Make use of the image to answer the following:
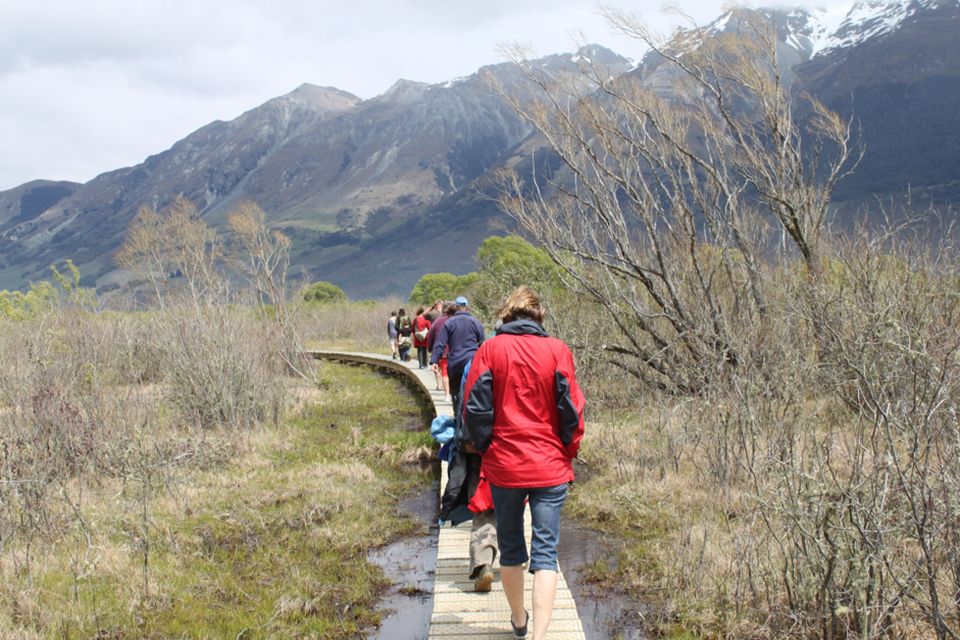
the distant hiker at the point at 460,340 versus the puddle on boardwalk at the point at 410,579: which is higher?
the distant hiker at the point at 460,340

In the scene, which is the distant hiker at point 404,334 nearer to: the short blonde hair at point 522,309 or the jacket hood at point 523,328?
the short blonde hair at point 522,309

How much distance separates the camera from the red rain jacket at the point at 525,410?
3.64 meters

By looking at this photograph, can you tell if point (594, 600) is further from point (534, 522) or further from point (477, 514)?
point (534, 522)

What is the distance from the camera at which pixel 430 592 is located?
5.71 m

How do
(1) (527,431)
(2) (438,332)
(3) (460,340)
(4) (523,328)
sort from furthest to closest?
(2) (438,332)
(3) (460,340)
(4) (523,328)
(1) (527,431)

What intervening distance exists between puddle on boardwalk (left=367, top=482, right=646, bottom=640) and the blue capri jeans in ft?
4.72

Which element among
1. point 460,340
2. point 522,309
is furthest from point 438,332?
point 522,309

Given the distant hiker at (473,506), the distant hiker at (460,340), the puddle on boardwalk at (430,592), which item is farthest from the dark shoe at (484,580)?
the distant hiker at (460,340)

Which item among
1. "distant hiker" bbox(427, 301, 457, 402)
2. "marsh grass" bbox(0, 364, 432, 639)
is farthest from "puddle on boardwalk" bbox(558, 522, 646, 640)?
"distant hiker" bbox(427, 301, 457, 402)

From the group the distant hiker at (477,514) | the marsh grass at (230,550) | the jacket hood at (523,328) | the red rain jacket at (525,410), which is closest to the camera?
the red rain jacket at (525,410)

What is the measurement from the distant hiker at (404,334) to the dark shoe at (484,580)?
51.5 ft

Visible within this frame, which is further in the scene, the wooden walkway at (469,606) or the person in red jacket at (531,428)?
the wooden walkway at (469,606)

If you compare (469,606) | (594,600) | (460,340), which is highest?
(460,340)

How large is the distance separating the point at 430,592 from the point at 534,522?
2403 mm
